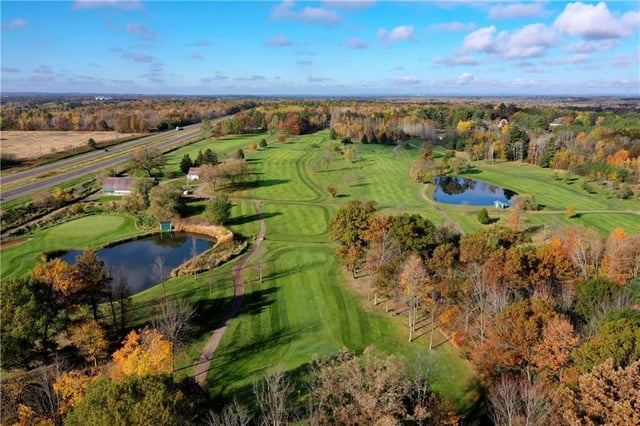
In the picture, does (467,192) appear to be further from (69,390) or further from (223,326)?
(69,390)

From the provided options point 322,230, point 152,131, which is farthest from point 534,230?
point 152,131

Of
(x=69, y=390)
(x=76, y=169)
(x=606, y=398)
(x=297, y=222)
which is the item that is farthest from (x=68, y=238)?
(x=606, y=398)

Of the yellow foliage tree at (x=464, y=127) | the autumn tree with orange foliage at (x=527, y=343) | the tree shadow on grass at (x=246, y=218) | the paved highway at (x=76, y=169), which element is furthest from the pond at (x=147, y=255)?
the yellow foliage tree at (x=464, y=127)

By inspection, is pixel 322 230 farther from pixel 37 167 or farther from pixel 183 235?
pixel 37 167

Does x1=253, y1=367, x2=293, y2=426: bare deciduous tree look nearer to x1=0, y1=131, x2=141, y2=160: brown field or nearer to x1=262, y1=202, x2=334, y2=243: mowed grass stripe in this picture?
x1=262, y1=202, x2=334, y2=243: mowed grass stripe

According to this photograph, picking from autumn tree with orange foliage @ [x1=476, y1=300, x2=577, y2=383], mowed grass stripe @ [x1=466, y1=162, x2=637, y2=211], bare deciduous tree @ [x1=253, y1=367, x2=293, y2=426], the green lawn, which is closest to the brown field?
the green lawn

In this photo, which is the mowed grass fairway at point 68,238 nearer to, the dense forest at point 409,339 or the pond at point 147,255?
the pond at point 147,255
